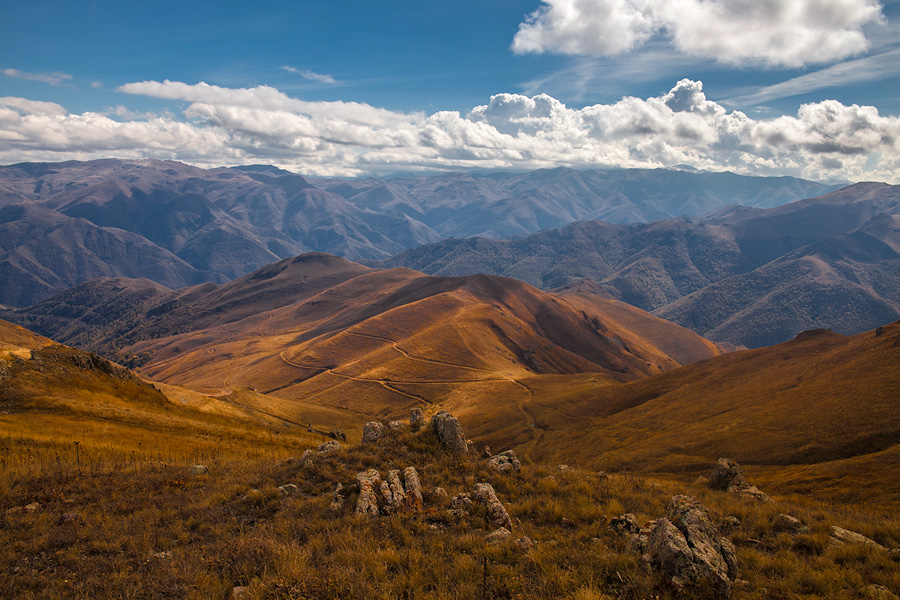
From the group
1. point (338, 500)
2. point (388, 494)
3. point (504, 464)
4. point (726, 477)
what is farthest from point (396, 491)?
point (726, 477)

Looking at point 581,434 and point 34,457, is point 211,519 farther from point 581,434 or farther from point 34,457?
point 581,434

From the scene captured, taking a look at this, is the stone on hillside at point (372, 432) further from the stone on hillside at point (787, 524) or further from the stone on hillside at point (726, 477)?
the stone on hillside at point (726, 477)

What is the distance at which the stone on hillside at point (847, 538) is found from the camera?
567 inches

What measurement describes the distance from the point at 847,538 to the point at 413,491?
608 inches

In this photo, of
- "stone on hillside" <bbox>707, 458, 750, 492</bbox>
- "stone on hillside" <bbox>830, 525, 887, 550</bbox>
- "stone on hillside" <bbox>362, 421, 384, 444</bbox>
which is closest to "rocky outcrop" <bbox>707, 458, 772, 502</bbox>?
"stone on hillside" <bbox>707, 458, 750, 492</bbox>

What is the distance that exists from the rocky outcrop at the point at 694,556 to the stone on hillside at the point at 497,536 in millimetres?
4195

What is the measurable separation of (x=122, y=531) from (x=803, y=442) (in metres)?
65.1

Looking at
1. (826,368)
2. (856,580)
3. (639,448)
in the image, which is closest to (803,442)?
(639,448)

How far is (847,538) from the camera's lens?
590 inches

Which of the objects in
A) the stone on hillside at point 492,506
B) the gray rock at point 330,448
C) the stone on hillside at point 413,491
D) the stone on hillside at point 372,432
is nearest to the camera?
the stone on hillside at point 492,506

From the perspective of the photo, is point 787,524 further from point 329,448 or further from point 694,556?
point 329,448

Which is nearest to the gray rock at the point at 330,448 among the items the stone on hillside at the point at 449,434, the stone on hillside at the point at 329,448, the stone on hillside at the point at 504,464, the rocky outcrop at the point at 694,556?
the stone on hillside at the point at 329,448

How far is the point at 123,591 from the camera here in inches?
423

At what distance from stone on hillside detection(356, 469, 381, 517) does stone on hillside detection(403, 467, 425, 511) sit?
1.18 meters
